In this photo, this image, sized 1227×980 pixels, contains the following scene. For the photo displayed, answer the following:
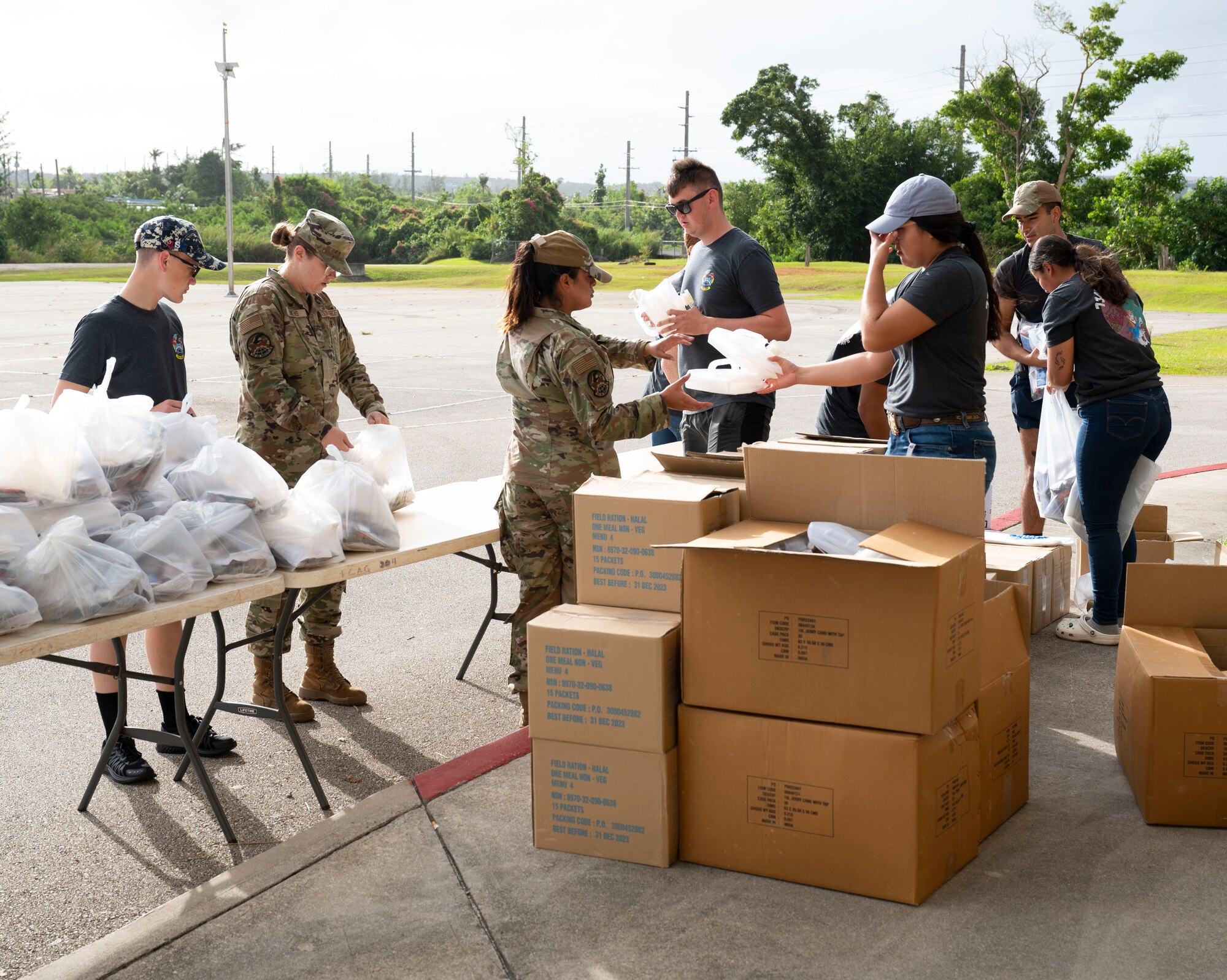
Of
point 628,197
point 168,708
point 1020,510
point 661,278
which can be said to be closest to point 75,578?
point 168,708

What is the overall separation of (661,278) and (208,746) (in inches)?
1360

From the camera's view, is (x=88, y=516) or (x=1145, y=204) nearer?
(x=88, y=516)

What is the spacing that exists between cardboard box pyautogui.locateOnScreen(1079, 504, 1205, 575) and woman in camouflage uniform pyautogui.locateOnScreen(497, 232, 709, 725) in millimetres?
2428

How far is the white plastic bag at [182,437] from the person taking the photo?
11.6ft

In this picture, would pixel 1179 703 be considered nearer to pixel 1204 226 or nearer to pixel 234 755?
pixel 234 755

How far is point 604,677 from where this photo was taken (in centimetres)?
298

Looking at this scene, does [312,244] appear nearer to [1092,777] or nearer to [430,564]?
[430,564]

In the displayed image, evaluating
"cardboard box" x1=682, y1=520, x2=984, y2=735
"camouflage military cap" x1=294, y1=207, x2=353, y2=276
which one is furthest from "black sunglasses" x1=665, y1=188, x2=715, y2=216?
"cardboard box" x1=682, y1=520, x2=984, y2=735

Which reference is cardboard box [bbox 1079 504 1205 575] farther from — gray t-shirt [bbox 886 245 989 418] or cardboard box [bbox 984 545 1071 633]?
gray t-shirt [bbox 886 245 989 418]

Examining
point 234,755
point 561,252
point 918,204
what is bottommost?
point 234,755

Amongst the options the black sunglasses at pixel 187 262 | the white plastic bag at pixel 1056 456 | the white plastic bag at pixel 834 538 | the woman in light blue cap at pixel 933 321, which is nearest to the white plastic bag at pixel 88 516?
the black sunglasses at pixel 187 262

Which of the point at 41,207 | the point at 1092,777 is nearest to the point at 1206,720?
the point at 1092,777

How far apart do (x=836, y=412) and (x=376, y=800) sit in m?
2.72

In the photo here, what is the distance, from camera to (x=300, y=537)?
3432mm
